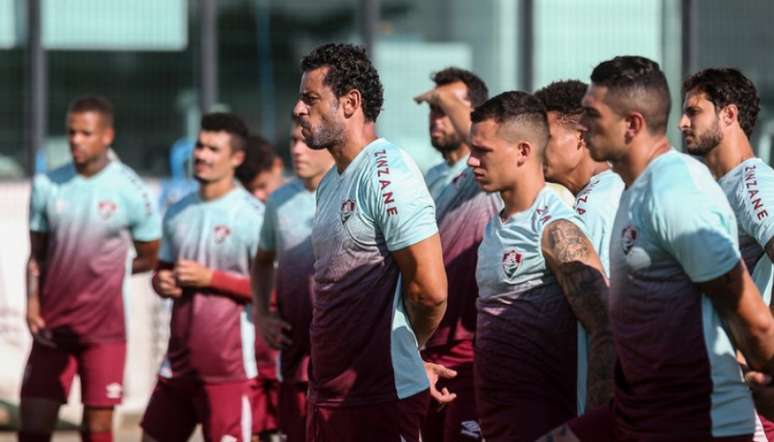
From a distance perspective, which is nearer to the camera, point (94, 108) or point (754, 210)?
point (754, 210)

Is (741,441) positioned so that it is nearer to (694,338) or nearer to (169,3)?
(694,338)

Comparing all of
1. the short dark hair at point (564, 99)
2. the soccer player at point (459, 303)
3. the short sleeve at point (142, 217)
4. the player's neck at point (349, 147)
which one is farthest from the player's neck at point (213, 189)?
the player's neck at point (349, 147)

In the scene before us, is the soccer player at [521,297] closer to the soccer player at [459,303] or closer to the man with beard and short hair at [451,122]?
the soccer player at [459,303]

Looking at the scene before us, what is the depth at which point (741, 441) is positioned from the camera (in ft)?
16.0

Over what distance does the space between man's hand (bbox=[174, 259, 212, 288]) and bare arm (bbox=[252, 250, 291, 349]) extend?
28cm

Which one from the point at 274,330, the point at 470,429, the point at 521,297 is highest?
the point at 521,297

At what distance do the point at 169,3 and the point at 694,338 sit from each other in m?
9.35

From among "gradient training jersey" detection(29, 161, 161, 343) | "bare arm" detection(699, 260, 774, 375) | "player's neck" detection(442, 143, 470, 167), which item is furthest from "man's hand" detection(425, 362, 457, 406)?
"gradient training jersey" detection(29, 161, 161, 343)

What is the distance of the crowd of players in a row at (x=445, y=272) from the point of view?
194 inches

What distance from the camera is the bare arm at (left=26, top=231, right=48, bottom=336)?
9.49 metres

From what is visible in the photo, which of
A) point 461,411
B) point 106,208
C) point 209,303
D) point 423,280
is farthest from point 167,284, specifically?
point 423,280

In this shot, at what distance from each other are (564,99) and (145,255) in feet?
12.5

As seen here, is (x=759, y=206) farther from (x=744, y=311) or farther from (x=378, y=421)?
(x=378, y=421)

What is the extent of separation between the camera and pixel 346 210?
591 centimetres
